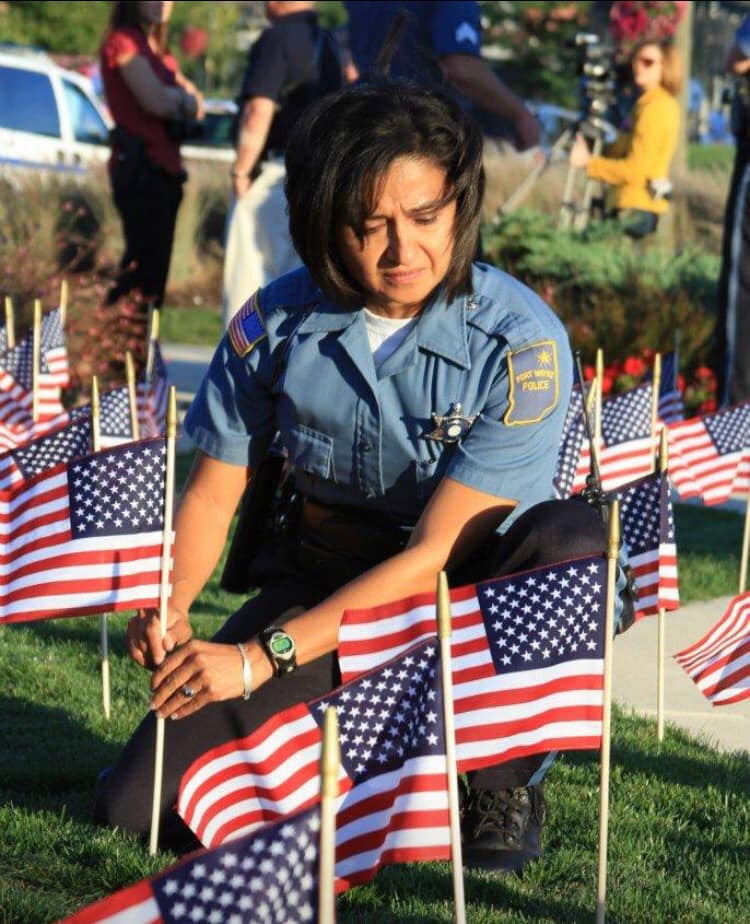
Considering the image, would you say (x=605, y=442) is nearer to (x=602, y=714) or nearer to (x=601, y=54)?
(x=602, y=714)

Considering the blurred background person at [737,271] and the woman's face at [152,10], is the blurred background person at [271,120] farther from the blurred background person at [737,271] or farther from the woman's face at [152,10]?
the blurred background person at [737,271]

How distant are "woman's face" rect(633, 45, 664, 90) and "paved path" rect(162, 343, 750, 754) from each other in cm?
533

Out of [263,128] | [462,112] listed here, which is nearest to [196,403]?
[462,112]

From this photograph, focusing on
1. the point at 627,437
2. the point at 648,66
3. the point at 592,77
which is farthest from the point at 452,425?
→ the point at 592,77

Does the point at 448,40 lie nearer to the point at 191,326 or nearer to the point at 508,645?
the point at 508,645

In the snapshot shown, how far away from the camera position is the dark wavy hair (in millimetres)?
3695

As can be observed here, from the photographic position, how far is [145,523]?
4.20 m

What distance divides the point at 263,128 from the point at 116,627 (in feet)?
10.3

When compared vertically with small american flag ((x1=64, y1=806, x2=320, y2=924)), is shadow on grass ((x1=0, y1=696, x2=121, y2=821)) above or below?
below

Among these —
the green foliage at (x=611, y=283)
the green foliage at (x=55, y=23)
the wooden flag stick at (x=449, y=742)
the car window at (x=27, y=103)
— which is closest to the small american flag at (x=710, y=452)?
the wooden flag stick at (x=449, y=742)

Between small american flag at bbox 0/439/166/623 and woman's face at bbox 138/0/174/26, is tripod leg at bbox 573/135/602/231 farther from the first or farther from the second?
small american flag at bbox 0/439/166/623

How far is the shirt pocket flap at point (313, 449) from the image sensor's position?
13.3ft

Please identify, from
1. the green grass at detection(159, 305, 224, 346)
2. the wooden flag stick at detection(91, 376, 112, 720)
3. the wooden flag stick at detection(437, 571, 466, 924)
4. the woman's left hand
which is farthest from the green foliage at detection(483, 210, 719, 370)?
the wooden flag stick at detection(437, 571, 466, 924)

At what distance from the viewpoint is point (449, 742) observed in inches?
121
